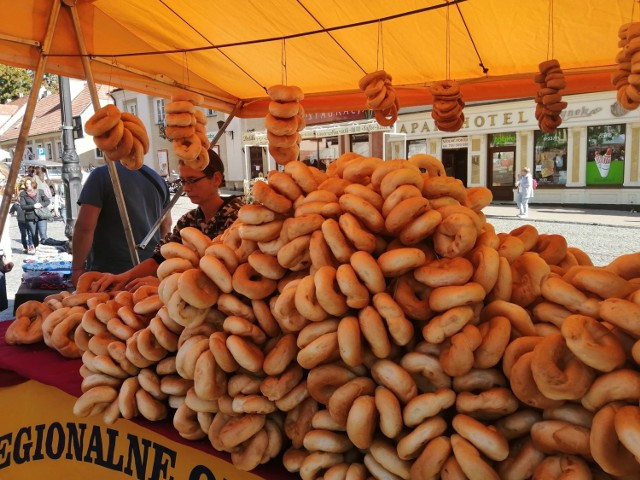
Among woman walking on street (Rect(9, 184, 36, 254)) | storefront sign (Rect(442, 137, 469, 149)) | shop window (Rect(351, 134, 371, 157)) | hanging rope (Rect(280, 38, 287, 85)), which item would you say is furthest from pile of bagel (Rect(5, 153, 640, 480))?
shop window (Rect(351, 134, 371, 157))

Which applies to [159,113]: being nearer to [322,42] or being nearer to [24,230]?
[24,230]

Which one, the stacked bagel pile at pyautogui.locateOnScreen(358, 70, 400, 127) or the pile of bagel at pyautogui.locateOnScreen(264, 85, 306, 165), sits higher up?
the stacked bagel pile at pyautogui.locateOnScreen(358, 70, 400, 127)

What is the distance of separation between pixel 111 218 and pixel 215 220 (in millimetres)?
1226

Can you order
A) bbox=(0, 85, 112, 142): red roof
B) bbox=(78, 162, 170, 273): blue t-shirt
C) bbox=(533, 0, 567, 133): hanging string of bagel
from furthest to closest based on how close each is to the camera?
bbox=(0, 85, 112, 142): red roof → bbox=(78, 162, 170, 273): blue t-shirt → bbox=(533, 0, 567, 133): hanging string of bagel

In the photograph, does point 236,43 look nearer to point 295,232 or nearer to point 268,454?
point 295,232

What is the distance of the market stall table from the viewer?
1.28 m

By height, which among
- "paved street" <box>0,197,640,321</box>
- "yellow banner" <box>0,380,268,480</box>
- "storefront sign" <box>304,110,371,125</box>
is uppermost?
"storefront sign" <box>304,110,371,125</box>

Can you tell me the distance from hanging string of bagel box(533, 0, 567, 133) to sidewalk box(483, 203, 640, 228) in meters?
8.78

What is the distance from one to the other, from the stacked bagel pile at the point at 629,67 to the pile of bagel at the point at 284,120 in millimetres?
1674

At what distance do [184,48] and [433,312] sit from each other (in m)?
3.60

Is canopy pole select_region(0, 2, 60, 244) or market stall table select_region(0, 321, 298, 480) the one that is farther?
canopy pole select_region(0, 2, 60, 244)

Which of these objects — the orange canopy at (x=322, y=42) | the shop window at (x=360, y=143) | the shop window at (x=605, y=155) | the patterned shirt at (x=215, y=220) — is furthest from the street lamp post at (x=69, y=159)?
the shop window at (x=605, y=155)

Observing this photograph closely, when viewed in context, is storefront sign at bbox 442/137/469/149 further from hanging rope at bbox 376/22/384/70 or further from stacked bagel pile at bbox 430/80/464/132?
stacked bagel pile at bbox 430/80/464/132

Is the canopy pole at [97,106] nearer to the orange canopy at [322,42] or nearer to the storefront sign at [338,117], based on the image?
the orange canopy at [322,42]
